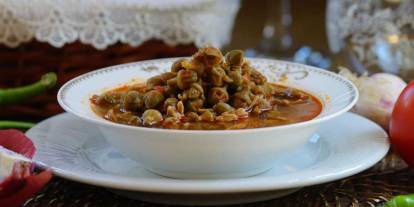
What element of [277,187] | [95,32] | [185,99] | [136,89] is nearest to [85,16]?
[95,32]

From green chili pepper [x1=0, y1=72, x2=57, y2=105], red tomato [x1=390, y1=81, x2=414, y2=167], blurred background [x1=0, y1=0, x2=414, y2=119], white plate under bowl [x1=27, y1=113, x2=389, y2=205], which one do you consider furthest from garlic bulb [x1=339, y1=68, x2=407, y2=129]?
green chili pepper [x1=0, y1=72, x2=57, y2=105]

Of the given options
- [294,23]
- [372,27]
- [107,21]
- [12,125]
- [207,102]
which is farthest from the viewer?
[294,23]

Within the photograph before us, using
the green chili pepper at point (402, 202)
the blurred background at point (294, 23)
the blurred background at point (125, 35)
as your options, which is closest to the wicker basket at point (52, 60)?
the blurred background at point (125, 35)

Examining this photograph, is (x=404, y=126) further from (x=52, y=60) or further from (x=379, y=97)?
(x=52, y=60)

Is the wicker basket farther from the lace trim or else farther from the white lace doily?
the lace trim

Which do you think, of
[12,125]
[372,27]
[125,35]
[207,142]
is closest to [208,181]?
[207,142]

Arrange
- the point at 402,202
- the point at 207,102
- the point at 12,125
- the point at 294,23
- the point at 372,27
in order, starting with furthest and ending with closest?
the point at 294,23 < the point at 372,27 < the point at 12,125 < the point at 207,102 < the point at 402,202
